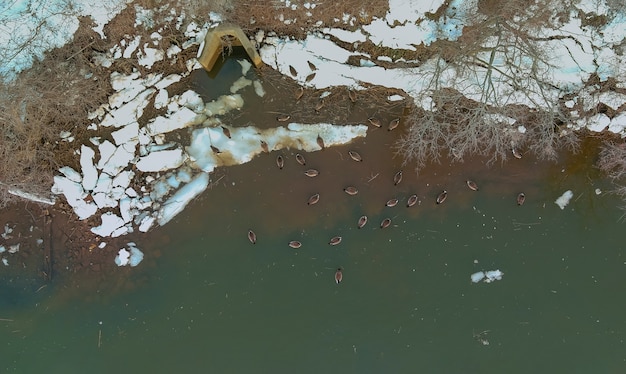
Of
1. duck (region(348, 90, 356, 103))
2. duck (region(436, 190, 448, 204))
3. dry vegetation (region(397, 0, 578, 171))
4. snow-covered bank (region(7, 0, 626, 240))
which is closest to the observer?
dry vegetation (region(397, 0, 578, 171))

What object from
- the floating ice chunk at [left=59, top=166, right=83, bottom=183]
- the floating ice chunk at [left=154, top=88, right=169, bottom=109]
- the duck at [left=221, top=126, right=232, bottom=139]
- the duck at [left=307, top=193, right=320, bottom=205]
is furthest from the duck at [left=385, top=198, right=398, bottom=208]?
the floating ice chunk at [left=59, top=166, right=83, bottom=183]

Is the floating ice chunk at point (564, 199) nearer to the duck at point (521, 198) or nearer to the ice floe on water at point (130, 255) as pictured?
the duck at point (521, 198)

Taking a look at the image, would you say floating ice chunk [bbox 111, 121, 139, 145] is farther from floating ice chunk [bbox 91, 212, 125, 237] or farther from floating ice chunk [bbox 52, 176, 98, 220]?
floating ice chunk [bbox 91, 212, 125, 237]

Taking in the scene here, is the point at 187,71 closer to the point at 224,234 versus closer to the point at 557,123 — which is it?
the point at 224,234

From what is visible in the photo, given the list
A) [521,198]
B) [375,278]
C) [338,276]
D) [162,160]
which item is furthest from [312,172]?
[521,198]

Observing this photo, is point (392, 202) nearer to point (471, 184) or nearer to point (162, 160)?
point (471, 184)

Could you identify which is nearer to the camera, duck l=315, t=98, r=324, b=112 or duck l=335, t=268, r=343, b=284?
duck l=315, t=98, r=324, b=112
